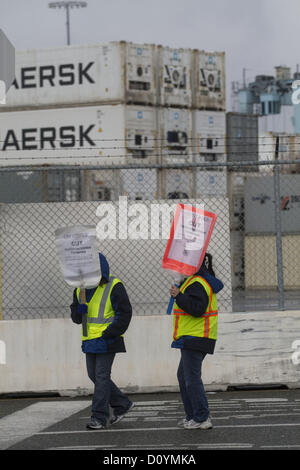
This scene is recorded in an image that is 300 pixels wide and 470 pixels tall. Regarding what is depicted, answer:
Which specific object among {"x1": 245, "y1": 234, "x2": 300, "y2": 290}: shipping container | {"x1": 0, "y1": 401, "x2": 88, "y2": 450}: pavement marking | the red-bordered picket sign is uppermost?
the red-bordered picket sign

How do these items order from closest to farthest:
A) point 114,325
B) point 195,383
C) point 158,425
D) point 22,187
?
point 195,383 < point 114,325 < point 158,425 < point 22,187

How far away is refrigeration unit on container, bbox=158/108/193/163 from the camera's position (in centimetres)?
2264

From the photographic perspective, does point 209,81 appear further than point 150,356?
Yes

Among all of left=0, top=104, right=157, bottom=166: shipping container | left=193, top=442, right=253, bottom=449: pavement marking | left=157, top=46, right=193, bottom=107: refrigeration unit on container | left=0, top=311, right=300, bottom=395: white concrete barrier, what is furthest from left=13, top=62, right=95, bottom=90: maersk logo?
left=193, top=442, right=253, bottom=449: pavement marking

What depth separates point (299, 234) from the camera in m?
22.8

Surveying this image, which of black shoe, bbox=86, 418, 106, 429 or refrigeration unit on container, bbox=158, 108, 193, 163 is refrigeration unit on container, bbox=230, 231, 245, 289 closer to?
refrigeration unit on container, bbox=158, 108, 193, 163

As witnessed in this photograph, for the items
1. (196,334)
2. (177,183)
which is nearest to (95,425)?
(196,334)

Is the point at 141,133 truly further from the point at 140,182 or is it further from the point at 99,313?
the point at 99,313

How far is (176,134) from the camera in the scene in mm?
23000

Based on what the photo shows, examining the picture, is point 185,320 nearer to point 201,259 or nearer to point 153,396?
point 201,259

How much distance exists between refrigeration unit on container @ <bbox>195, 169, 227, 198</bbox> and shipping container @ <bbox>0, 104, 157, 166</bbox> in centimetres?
136

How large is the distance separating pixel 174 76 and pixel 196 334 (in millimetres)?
16156
